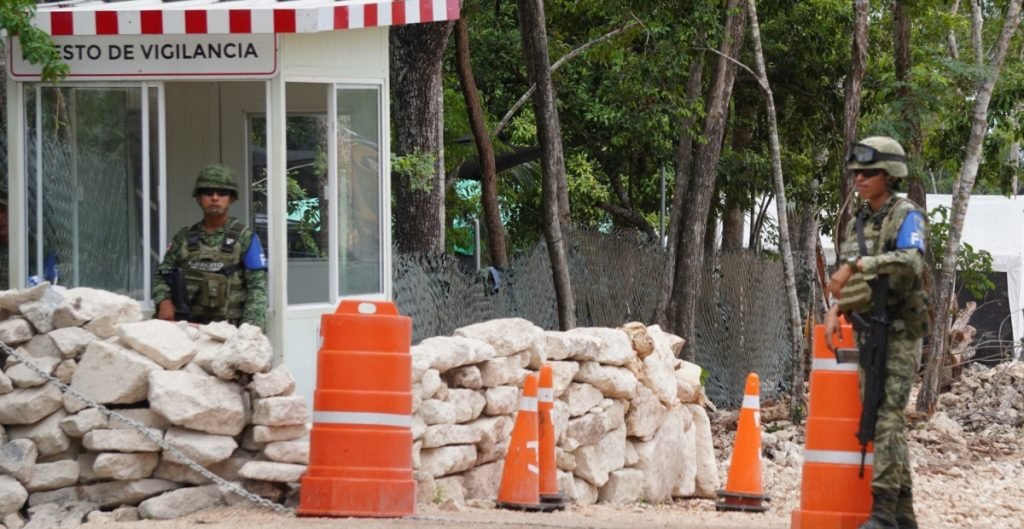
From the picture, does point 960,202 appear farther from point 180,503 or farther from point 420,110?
point 180,503

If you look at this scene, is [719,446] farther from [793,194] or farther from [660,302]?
[793,194]

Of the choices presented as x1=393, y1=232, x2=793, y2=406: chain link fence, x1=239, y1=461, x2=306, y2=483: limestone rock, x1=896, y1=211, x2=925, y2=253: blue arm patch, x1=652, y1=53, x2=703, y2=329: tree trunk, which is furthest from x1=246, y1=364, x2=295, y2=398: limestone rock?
x1=652, y1=53, x2=703, y2=329: tree trunk

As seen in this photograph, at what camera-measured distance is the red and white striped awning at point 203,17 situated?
1052 centimetres

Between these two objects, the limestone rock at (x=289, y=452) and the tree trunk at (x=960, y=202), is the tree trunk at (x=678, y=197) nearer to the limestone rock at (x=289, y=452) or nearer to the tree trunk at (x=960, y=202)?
the tree trunk at (x=960, y=202)

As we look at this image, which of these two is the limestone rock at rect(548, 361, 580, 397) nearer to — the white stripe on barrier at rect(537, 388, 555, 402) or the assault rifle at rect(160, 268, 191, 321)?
the white stripe on barrier at rect(537, 388, 555, 402)

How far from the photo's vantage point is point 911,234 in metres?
7.59

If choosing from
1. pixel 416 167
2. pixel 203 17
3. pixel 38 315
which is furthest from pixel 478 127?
pixel 38 315

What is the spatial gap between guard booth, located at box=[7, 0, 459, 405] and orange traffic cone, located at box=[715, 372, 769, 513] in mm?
2602

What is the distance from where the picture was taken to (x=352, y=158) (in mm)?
11711

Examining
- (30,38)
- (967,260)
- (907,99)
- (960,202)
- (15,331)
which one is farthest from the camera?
(967,260)

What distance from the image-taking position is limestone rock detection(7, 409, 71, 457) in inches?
342

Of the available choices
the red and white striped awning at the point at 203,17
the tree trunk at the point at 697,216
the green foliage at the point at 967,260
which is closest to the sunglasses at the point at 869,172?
the red and white striped awning at the point at 203,17

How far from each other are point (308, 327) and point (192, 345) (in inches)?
87.1

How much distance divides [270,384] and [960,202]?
462 inches
